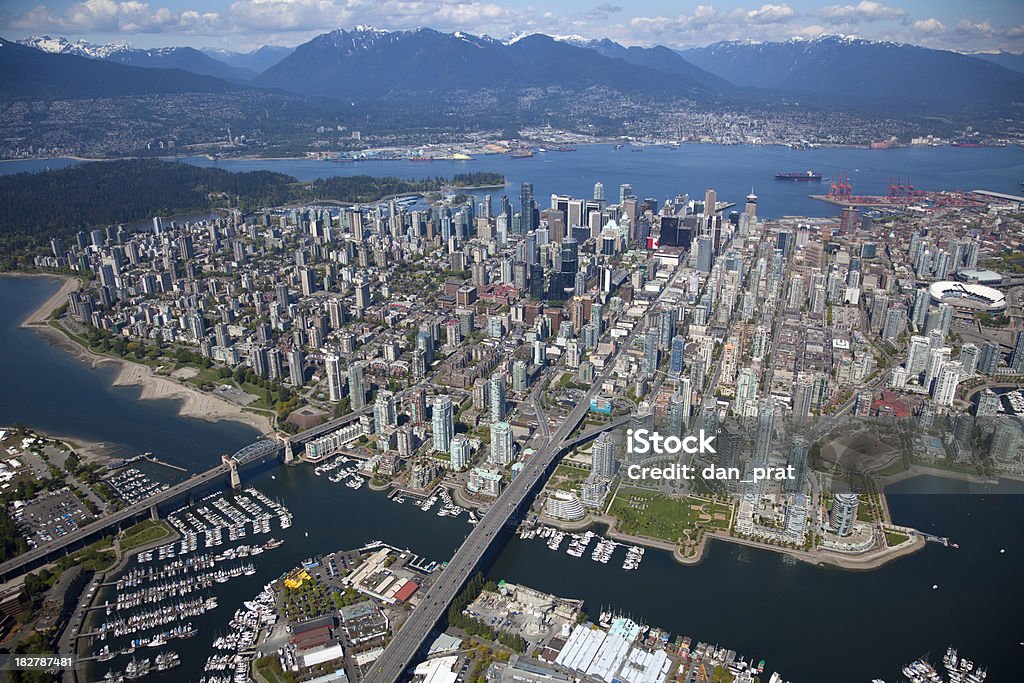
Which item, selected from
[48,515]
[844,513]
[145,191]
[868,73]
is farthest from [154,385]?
[868,73]

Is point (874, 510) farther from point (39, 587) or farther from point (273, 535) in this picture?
point (39, 587)

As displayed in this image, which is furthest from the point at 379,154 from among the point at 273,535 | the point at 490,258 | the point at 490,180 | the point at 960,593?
the point at 960,593

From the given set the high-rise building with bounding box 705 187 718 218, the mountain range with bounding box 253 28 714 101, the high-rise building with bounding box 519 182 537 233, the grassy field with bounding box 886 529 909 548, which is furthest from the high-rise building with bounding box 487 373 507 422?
the mountain range with bounding box 253 28 714 101

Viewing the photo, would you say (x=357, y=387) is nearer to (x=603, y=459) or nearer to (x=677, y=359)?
(x=603, y=459)

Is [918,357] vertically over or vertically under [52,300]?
over
